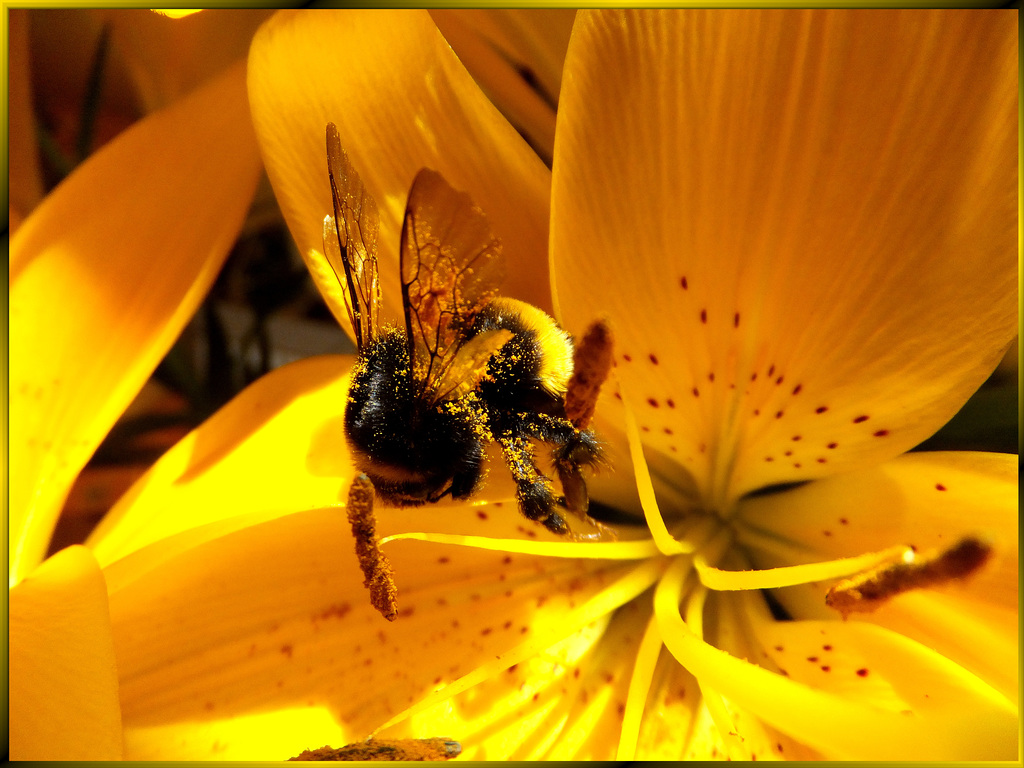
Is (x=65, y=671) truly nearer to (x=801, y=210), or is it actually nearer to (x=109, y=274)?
(x=109, y=274)

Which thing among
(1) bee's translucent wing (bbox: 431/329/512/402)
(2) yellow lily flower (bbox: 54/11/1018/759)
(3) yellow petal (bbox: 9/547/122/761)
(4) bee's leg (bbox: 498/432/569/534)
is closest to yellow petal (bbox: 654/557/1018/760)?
(2) yellow lily flower (bbox: 54/11/1018/759)

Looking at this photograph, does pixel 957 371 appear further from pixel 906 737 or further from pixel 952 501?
pixel 906 737

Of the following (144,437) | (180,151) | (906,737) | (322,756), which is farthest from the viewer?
(144,437)

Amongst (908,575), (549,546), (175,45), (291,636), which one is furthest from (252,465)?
(908,575)

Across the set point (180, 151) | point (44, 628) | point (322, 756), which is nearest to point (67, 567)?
point (44, 628)

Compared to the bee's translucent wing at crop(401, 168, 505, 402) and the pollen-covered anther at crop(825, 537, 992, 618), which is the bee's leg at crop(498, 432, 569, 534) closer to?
the bee's translucent wing at crop(401, 168, 505, 402)

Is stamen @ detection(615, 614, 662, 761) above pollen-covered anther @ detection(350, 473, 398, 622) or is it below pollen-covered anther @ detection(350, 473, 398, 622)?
below

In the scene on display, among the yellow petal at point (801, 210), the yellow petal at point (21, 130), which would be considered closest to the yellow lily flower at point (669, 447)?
the yellow petal at point (801, 210)
